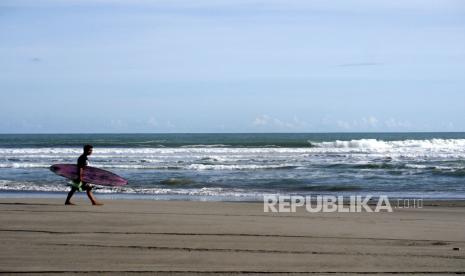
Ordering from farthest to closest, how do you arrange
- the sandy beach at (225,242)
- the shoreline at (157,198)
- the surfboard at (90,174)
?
the shoreline at (157,198) → the surfboard at (90,174) → the sandy beach at (225,242)

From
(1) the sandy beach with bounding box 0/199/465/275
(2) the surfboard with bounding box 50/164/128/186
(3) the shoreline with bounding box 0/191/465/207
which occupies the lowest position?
(3) the shoreline with bounding box 0/191/465/207

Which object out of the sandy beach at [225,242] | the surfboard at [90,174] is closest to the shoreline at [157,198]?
the surfboard at [90,174]

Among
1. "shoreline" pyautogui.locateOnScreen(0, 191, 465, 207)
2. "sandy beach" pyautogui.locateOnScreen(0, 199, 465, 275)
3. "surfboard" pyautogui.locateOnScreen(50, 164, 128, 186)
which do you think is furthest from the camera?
"shoreline" pyautogui.locateOnScreen(0, 191, 465, 207)

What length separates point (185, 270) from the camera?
5.43 meters

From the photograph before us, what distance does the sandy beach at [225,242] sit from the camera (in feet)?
18.4

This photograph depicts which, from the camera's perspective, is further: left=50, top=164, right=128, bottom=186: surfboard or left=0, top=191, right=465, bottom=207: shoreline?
left=0, top=191, right=465, bottom=207: shoreline

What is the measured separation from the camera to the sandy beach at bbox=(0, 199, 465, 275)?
18.4 ft

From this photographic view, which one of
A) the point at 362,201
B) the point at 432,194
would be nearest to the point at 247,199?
the point at 362,201

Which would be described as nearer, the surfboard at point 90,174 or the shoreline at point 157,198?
the surfboard at point 90,174

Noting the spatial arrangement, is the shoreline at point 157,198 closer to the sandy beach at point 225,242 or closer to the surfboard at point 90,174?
the surfboard at point 90,174

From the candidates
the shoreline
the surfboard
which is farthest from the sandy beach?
the shoreline

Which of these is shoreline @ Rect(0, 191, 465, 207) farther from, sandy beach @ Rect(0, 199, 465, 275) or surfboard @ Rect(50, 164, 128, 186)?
sandy beach @ Rect(0, 199, 465, 275)

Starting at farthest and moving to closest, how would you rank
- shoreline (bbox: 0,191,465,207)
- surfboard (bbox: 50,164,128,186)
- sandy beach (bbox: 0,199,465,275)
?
shoreline (bbox: 0,191,465,207) → surfboard (bbox: 50,164,128,186) → sandy beach (bbox: 0,199,465,275)

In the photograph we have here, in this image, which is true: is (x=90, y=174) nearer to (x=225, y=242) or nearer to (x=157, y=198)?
(x=157, y=198)
